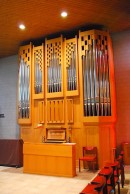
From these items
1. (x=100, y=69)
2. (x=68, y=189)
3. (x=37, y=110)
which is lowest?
(x=68, y=189)

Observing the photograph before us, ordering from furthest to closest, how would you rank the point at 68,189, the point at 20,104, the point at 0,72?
the point at 0,72 < the point at 20,104 < the point at 68,189

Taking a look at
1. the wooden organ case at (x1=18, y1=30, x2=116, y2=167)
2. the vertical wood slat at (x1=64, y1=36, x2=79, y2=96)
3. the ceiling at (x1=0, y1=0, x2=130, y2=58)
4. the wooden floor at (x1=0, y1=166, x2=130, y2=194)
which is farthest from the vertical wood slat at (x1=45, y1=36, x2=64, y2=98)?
the wooden floor at (x1=0, y1=166, x2=130, y2=194)

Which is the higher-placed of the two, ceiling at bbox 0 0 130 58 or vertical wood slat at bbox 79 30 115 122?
ceiling at bbox 0 0 130 58

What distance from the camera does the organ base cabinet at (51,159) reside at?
18.2ft

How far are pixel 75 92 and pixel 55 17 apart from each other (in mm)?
2212

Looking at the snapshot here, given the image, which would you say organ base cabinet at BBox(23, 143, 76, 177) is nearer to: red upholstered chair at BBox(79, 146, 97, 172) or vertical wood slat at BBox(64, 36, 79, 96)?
red upholstered chair at BBox(79, 146, 97, 172)

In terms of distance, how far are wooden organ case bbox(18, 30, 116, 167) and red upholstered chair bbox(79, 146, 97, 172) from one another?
→ 128 millimetres

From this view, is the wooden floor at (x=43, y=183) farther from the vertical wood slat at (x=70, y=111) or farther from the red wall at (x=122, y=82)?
the vertical wood slat at (x=70, y=111)

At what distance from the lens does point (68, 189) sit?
14.9 ft

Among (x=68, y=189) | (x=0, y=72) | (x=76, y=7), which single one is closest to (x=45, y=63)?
(x=76, y=7)

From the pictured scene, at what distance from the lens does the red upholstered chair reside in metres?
5.94

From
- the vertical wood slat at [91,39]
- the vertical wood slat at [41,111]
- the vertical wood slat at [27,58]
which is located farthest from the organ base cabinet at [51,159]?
the vertical wood slat at [91,39]

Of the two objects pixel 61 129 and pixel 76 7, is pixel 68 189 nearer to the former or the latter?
pixel 61 129

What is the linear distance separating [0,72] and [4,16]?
3756 millimetres
